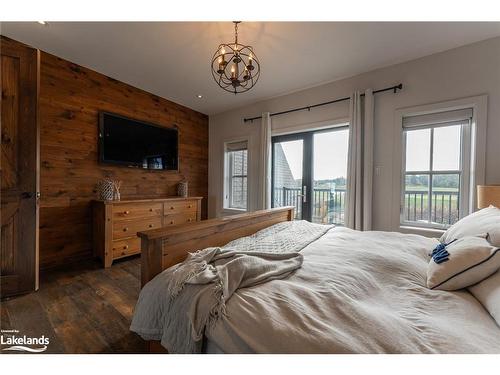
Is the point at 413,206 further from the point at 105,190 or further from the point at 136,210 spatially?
the point at 105,190

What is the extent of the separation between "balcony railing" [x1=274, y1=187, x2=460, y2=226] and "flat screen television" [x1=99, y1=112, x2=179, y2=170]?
8.57ft

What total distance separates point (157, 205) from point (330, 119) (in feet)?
9.19

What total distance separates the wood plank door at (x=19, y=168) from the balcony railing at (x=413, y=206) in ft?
11.3

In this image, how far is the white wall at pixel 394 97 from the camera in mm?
2182

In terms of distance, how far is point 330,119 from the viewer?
3.17 m

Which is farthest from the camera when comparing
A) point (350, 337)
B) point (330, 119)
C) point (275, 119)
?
point (275, 119)

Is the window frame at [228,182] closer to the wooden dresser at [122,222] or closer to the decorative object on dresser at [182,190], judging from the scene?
the decorative object on dresser at [182,190]

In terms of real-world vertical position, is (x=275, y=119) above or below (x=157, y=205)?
above

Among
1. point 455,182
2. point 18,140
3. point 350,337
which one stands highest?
point 18,140

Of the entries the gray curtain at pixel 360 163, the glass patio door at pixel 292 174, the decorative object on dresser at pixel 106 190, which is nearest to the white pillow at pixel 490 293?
the gray curtain at pixel 360 163

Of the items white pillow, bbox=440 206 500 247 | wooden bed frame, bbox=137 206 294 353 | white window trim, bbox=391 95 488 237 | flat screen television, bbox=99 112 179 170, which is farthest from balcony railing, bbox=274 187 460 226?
flat screen television, bbox=99 112 179 170

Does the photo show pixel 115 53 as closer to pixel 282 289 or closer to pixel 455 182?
pixel 282 289

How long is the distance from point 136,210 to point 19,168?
121 centimetres
